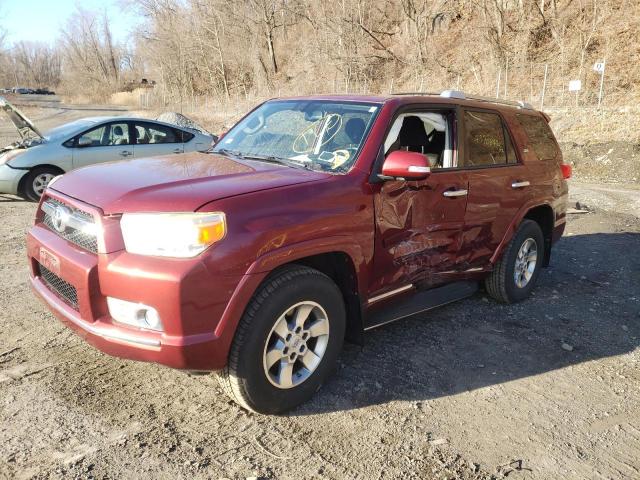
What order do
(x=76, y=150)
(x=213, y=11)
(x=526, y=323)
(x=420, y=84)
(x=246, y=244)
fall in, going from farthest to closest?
(x=213, y=11) → (x=420, y=84) → (x=76, y=150) → (x=526, y=323) → (x=246, y=244)

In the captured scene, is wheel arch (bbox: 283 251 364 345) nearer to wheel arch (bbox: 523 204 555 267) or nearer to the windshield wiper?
the windshield wiper

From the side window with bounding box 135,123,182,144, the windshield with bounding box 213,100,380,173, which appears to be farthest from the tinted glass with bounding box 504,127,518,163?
the side window with bounding box 135,123,182,144

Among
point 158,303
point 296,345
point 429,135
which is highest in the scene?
point 429,135

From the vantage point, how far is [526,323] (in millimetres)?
4789

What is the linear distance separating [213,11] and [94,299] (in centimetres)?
5209

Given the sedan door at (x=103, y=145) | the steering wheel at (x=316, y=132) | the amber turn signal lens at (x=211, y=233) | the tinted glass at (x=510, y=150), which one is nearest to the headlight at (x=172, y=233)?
the amber turn signal lens at (x=211, y=233)

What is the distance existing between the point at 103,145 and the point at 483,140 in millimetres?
7421

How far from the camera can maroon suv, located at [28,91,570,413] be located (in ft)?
8.86

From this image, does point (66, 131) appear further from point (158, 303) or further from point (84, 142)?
point (158, 303)

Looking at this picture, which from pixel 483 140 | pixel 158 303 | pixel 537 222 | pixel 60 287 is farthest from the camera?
pixel 537 222

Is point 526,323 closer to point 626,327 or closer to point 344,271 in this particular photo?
point 626,327

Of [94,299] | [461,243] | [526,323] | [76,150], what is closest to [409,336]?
[461,243]

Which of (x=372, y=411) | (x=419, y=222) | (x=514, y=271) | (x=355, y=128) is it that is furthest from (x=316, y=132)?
(x=514, y=271)

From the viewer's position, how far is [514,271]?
5.09 meters
